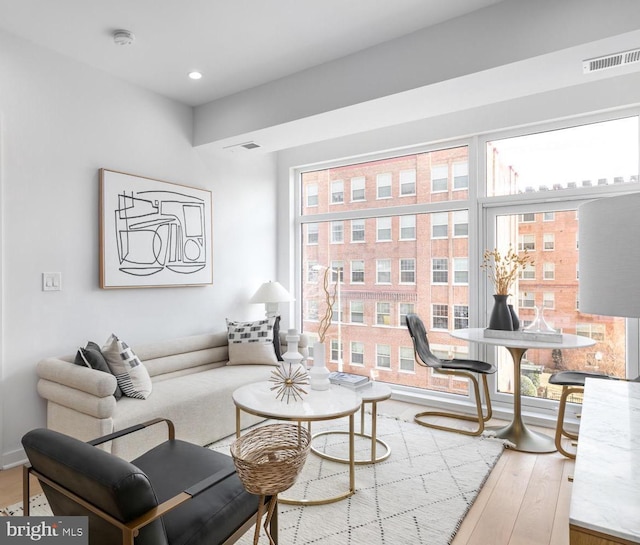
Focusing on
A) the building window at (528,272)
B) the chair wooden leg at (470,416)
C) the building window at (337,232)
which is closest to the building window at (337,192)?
the building window at (337,232)

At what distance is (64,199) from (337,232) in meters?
2.63

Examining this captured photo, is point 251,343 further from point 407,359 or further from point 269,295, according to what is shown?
point 407,359

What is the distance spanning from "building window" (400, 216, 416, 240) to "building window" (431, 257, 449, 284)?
34 cm

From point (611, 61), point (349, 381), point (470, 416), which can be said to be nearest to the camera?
point (611, 61)

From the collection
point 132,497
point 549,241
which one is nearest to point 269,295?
point 549,241

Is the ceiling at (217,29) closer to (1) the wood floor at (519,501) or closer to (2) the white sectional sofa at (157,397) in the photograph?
(2) the white sectional sofa at (157,397)

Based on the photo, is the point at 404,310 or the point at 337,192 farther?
the point at 337,192

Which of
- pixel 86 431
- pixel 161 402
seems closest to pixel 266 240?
pixel 161 402

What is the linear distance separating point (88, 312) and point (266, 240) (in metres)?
2.11

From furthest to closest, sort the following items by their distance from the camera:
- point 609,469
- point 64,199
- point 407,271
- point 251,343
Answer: point 407,271 → point 251,343 → point 64,199 → point 609,469

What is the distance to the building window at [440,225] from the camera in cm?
403

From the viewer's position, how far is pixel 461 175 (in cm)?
395

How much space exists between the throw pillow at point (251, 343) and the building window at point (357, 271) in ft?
3.63

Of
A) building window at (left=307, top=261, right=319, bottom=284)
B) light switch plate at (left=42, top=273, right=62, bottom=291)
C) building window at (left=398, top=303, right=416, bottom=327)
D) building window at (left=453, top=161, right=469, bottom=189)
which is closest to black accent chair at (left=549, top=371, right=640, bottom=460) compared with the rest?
building window at (left=398, top=303, right=416, bottom=327)
